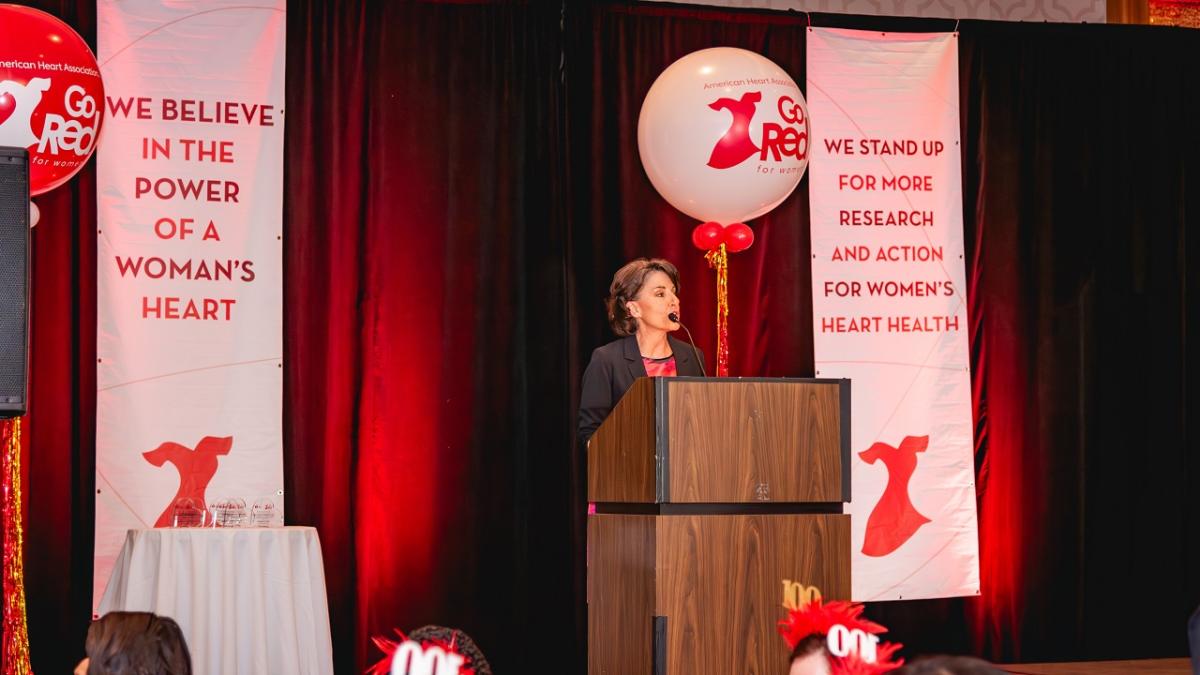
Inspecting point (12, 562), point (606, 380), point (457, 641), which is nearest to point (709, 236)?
point (606, 380)

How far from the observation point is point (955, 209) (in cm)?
601

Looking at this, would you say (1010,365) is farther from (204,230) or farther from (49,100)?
(49,100)

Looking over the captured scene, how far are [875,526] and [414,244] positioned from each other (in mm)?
2270

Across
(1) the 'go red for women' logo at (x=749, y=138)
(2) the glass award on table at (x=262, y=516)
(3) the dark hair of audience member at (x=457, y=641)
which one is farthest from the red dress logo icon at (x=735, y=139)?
(3) the dark hair of audience member at (x=457, y=641)

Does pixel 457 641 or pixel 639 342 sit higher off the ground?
pixel 639 342

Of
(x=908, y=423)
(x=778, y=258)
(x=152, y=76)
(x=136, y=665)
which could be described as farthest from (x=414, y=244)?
(x=136, y=665)

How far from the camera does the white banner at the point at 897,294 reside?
5840 millimetres

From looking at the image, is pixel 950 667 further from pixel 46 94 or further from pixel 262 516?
pixel 46 94

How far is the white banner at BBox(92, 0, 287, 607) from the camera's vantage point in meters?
5.00

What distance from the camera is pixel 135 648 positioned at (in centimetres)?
202

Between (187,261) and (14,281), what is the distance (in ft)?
4.91

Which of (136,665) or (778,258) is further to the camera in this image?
(778,258)

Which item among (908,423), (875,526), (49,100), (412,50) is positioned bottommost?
(875,526)

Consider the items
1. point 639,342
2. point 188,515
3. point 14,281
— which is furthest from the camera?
point 188,515
